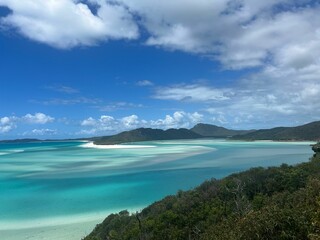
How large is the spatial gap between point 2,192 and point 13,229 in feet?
53.5

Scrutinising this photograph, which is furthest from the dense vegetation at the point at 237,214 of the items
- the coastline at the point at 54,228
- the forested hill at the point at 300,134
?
the forested hill at the point at 300,134

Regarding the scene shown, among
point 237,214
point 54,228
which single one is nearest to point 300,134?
point 54,228

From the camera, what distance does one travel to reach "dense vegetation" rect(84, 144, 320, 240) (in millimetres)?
10414

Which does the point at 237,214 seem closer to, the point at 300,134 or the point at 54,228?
the point at 54,228

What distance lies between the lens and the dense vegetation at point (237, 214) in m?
10.4

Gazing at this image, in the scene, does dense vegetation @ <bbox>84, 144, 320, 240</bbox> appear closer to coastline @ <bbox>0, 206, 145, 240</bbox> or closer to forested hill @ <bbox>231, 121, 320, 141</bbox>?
coastline @ <bbox>0, 206, 145, 240</bbox>

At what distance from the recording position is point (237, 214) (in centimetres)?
1595

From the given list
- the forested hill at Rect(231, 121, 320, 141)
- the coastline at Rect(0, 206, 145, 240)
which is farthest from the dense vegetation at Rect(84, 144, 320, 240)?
the forested hill at Rect(231, 121, 320, 141)

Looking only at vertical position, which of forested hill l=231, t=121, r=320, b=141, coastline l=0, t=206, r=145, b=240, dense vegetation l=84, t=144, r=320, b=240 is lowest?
coastline l=0, t=206, r=145, b=240

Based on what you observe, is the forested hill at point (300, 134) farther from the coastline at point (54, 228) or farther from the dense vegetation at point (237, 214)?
the coastline at point (54, 228)

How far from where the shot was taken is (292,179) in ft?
86.6

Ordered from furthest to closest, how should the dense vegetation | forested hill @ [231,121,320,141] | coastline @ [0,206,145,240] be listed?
forested hill @ [231,121,320,141], coastline @ [0,206,145,240], the dense vegetation

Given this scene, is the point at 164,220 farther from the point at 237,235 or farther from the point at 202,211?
the point at 237,235

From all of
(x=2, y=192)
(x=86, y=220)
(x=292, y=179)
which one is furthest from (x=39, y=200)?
(x=292, y=179)
